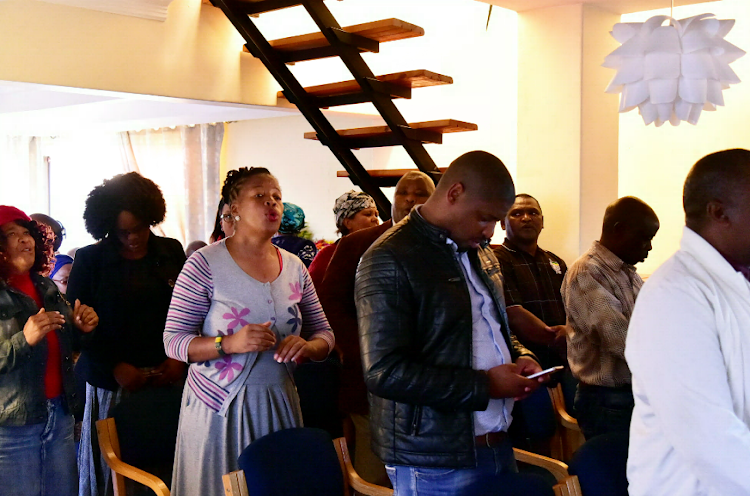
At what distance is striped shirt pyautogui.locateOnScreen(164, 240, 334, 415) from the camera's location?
8.11 ft

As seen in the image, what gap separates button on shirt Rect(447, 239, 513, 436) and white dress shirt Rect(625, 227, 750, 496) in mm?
466

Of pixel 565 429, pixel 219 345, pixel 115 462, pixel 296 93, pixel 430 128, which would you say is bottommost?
pixel 565 429

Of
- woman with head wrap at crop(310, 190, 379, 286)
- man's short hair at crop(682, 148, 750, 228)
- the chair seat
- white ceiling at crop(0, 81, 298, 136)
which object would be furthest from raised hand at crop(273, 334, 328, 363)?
white ceiling at crop(0, 81, 298, 136)

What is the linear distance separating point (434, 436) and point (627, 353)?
21.1 inches

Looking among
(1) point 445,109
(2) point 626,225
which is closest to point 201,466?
A: (2) point 626,225

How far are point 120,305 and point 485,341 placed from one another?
5.94 ft

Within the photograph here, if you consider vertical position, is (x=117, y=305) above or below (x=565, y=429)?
above

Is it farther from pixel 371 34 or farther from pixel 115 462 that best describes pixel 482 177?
pixel 371 34

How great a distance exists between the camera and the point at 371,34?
454 centimetres

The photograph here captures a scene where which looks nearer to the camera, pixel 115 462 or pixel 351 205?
pixel 115 462

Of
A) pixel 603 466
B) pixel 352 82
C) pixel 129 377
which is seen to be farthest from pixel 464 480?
pixel 352 82

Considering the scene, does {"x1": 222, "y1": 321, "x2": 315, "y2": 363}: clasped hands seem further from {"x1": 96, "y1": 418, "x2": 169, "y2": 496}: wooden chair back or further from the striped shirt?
{"x1": 96, "y1": 418, "x2": 169, "y2": 496}: wooden chair back

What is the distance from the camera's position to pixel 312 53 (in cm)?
485

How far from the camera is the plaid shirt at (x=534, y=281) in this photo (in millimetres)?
3967
